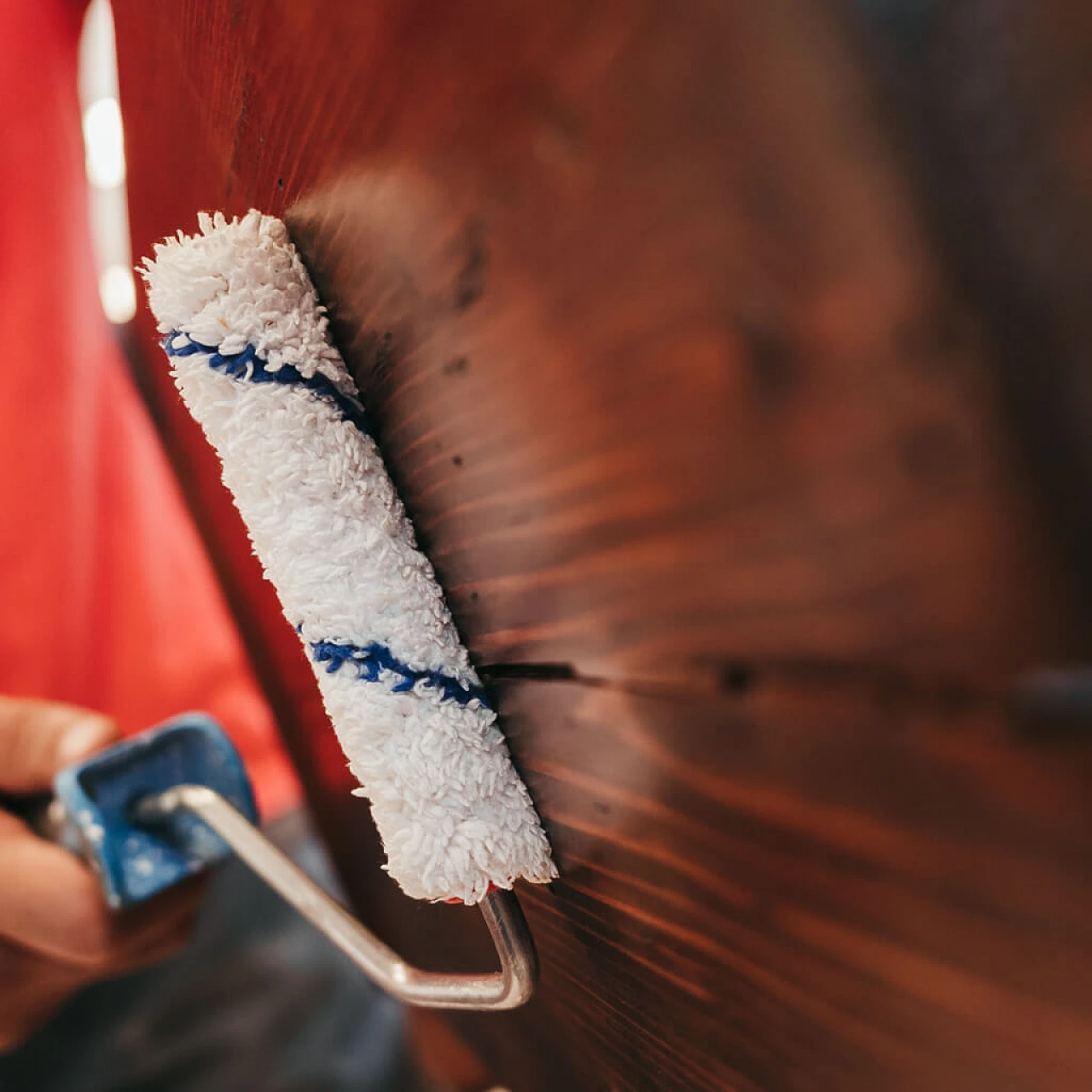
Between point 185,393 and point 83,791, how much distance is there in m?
0.36

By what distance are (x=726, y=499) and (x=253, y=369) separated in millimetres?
216

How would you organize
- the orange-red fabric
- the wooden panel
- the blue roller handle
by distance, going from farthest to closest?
1. the orange-red fabric
2. the blue roller handle
3. the wooden panel

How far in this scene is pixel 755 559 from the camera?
0.22 meters

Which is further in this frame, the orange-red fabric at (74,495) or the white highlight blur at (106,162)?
the orange-red fabric at (74,495)

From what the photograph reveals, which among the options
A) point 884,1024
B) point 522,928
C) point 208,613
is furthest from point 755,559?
point 208,613

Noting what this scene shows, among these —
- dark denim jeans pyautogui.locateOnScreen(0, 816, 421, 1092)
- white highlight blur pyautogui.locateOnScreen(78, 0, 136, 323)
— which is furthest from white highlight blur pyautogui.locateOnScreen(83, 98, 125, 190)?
dark denim jeans pyautogui.locateOnScreen(0, 816, 421, 1092)

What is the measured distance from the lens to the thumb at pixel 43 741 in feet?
2.20

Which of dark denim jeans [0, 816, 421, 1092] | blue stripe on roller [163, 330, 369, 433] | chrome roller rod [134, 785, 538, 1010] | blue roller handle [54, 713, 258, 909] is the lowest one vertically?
dark denim jeans [0, 816, 421, 1092]

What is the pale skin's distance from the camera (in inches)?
24.3

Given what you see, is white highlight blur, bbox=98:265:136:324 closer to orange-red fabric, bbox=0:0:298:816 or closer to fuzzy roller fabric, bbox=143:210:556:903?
orange-red fabric, bbox=0:0:298:816

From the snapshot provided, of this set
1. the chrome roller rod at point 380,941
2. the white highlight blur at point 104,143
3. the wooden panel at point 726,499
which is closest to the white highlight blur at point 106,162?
the white highlight blur at point 104,143

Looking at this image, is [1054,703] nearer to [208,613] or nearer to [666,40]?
[666,40]

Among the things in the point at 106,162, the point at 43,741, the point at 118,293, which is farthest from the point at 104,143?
the point at 43,741

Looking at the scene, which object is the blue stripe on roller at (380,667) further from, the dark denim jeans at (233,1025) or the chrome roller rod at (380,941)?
the dark denim jeans at (233,1025)
